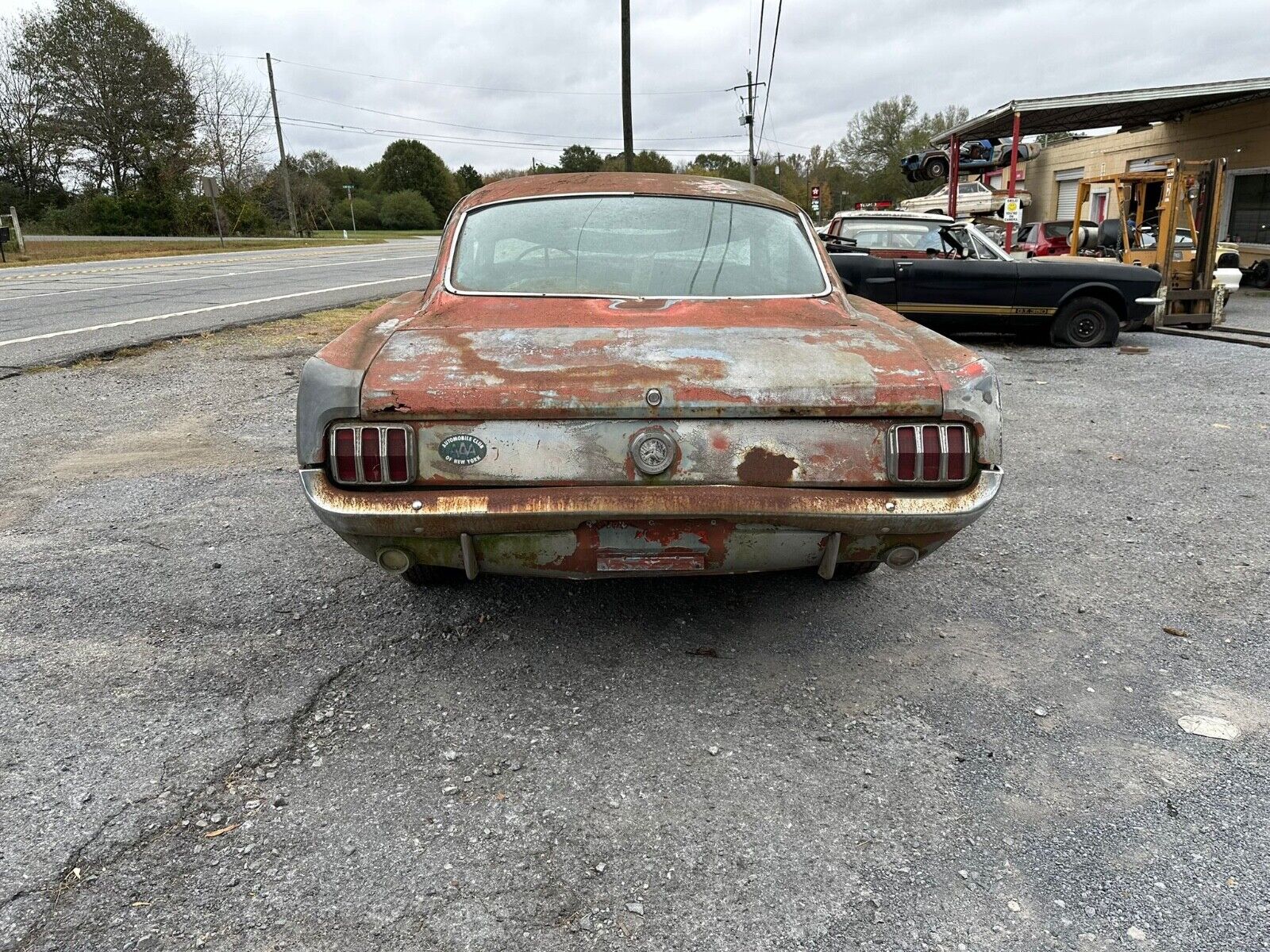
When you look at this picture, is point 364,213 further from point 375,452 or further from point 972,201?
point 375,452

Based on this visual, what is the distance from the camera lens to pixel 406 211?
238 feet

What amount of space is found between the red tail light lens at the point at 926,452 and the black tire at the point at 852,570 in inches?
32.3

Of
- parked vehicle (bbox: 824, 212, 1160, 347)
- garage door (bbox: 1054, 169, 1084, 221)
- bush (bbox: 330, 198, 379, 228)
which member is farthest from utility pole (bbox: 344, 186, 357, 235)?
parked vehicle (bbox: 824, 212, 1160, 347)

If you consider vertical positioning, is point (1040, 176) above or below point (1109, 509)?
above

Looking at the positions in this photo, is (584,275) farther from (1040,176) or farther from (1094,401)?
(1040,176)

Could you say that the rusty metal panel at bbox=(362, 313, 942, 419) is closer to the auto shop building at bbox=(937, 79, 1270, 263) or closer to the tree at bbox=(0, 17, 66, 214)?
the auto shop building at bbox=(937, 79, 1270, 263)

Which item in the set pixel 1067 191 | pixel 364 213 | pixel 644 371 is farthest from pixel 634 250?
pixel 364 213

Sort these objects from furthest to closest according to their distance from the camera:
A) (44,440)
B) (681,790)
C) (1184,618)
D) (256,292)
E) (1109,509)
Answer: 1. (256,292)
2. (44,440)
3. (1109,509)
4. (1184,618)
5. (681,790)

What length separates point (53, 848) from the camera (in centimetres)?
205

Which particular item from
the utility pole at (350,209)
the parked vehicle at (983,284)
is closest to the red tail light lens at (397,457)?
the parked vehicle at (983,284)

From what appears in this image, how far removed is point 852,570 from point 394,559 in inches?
68.7

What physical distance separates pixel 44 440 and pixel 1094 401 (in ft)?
25.6

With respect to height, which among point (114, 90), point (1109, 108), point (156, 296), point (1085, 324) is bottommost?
point (1085, 324)

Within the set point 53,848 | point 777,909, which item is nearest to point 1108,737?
point 777,909
